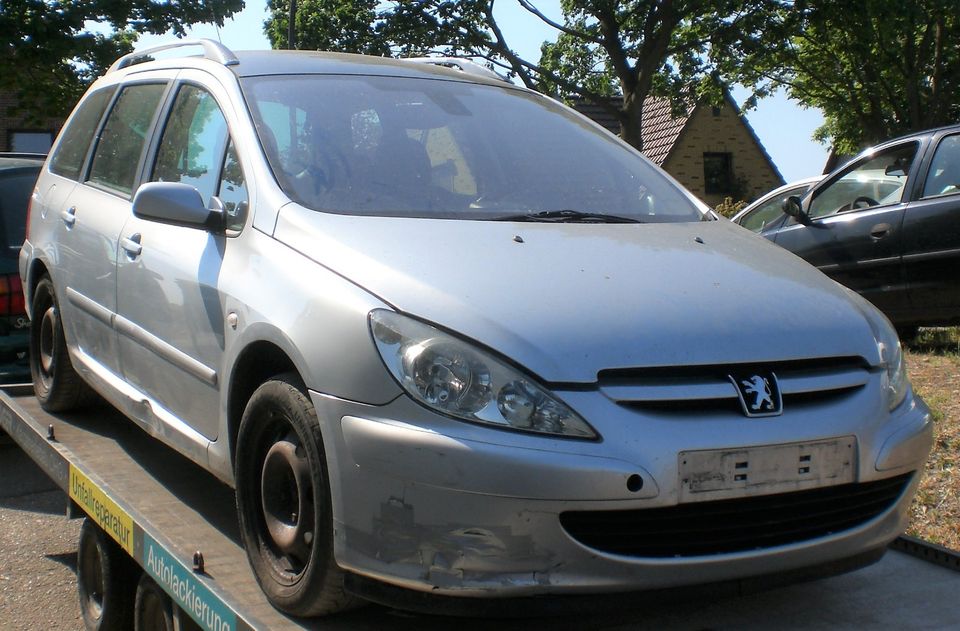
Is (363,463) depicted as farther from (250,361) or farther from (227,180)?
(227,180)

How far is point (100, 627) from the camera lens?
4035mm

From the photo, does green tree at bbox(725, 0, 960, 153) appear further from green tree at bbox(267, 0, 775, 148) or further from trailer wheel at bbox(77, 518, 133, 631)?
trailer wheel at bbox(77, 518, 133, 631)

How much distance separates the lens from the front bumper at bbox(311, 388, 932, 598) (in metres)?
2.46

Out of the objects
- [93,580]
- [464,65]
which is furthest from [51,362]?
[464,65]

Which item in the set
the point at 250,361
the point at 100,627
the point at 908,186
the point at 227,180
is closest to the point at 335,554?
the point at 250,361

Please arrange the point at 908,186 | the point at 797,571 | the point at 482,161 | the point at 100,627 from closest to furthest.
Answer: the point at 797,571 < the point at 482,161 < the point at 100,627 < the point at 908,186

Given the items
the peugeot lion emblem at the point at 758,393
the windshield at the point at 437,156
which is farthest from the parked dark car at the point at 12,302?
the peugeot lion emblem at the point at 758,393

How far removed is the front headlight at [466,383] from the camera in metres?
2.51

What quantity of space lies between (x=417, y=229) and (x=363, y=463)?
Result: 76cm

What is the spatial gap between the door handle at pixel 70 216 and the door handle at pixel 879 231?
5680mm

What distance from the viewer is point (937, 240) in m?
7.89

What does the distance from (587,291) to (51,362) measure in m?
3.17

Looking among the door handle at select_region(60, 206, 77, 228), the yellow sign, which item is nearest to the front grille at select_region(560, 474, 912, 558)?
the yellow sign

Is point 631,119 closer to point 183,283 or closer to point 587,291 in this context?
point 183,283
